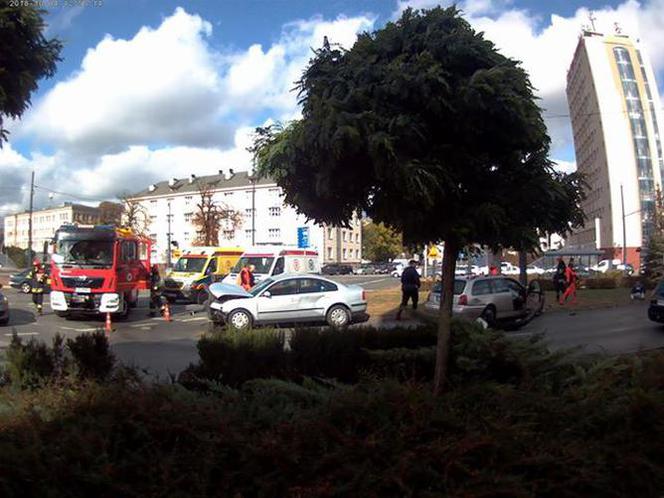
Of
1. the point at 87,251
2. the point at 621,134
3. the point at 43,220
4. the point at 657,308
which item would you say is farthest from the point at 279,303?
the point at 43,220

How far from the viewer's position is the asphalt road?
11.8 metres

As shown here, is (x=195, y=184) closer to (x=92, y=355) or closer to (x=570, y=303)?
(x=570, y=303)

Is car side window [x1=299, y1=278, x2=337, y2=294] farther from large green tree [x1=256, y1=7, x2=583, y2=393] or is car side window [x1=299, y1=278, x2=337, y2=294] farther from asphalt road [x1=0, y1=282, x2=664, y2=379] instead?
large green tree [x1=256, y1=7, x2=583, y2=393]

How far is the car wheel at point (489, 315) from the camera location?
15.7 metres

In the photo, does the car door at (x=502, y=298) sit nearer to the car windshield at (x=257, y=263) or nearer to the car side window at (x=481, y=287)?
the car side window at (x=481, y=287)

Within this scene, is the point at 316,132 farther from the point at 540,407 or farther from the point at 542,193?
the point at 540,407

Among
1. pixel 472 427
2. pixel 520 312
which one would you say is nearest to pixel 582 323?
pixel 520 312

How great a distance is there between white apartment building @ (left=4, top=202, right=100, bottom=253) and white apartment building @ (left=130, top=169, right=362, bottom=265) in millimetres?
30855

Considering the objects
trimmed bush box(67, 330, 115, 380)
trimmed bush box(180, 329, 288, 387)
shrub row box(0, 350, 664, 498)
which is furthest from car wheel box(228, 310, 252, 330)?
shrub row box(0, 350, 664, 498)

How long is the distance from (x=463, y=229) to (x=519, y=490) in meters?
Result: 2.00

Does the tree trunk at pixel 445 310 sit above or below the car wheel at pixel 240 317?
above

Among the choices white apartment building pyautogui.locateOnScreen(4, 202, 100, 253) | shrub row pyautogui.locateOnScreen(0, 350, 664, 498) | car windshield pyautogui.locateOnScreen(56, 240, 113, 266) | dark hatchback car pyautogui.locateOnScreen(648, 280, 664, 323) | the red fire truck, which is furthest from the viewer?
white apartment building pyautogui.locateOnScreen(4, 202, 100, 253)

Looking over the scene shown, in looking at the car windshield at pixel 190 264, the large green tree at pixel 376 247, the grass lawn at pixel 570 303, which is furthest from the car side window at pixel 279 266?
the large green tree at pixel 376 247

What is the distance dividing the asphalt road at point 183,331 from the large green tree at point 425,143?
6496 millimetres
